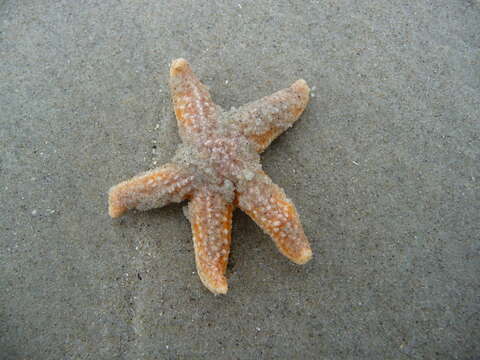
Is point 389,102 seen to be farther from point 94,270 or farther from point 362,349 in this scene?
point 94,270

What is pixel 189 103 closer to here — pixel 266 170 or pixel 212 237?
pixel 266 170

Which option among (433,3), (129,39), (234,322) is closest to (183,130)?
(129,39)

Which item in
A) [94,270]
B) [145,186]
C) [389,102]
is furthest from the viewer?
[389,102]

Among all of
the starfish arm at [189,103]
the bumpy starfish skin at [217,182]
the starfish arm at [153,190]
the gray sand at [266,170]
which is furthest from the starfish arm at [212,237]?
the starfish arm at [189,103]

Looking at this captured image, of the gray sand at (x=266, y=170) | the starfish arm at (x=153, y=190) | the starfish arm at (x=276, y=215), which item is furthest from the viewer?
the gray sand at (x=266, y=170)

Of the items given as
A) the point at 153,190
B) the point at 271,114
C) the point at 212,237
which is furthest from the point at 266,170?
the point at 153,190

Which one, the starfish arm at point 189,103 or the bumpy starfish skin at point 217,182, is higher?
the starfish arm at point 189,103

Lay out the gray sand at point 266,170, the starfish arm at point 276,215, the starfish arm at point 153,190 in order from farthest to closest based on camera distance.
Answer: the gray sand at point 266,170, the starfish arm at point 153,190, the starfish arm at point 276,215

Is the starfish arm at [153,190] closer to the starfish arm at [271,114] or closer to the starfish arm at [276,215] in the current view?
the starfish arm at [276,215]
